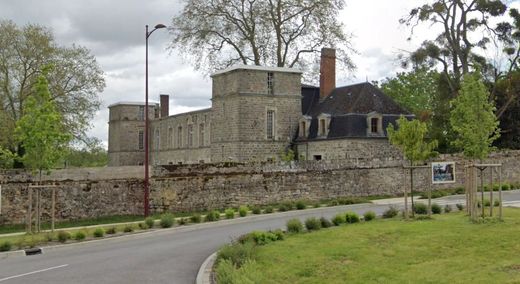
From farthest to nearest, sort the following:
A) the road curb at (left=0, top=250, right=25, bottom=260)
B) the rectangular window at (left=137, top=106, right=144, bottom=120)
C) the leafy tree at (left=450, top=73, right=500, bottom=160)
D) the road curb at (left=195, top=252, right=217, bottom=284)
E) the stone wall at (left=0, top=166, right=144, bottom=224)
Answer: the rectangular window at (left=137, top=106, right=144, bottom=120) < the stone wall at (left=0, top=166, right=144, bottom=224) < the leafy tree at (left=450, top=73, right=500, bottom=160) < the road curb at (left=0, top=250, right=25, bottom=260) < the road curb at (left=195, top=252, right=217, bottom=284)

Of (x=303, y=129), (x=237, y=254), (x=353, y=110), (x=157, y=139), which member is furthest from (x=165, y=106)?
(x=237, y=254)

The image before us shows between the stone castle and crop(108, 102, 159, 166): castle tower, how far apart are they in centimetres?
2355

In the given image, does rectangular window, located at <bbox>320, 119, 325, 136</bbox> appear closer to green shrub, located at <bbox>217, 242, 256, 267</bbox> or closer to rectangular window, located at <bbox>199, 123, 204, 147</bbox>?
rectangular window, located at <bbox>199, 123, 204, 147</bbox>

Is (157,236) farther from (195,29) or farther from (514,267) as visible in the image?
(195,29)

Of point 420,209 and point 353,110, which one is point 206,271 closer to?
point 420,209

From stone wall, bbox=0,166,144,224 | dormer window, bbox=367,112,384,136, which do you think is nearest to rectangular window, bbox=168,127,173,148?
dormer window, bbox=367,112,384,136

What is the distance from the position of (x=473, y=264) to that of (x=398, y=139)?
9.99 meters

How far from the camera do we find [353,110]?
42.5 m

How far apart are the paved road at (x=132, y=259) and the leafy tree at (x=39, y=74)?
23.9 meters

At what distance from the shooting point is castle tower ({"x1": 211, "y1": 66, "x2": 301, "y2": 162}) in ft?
145

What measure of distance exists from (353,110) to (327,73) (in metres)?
7.48

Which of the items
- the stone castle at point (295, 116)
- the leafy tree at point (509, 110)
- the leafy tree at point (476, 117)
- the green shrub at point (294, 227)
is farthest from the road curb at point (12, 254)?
the leafy tree at point (509, 110)

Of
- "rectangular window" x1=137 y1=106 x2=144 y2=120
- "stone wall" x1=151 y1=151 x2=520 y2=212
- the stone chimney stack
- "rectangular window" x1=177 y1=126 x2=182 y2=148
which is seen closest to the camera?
"stone wall" x1=151 y1=151 x2=520 y2=212

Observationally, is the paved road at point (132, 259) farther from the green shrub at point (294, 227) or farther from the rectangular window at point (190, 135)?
the rectangular window at point (190, 135)
